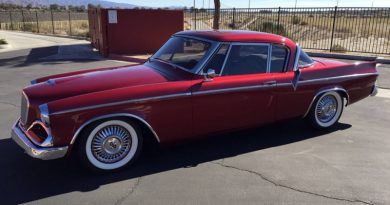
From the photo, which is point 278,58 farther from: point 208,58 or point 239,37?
point 208,58

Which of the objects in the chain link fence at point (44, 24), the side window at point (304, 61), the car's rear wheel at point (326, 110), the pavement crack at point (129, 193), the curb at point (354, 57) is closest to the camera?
the pavement crack at point (129, 193)

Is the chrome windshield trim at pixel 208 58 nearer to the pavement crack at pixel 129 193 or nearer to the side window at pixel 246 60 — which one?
the side window at pixel 246 60

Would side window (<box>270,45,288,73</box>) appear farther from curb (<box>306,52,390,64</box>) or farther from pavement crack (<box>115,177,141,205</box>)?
curb (<box>306,52,390,64</box>)

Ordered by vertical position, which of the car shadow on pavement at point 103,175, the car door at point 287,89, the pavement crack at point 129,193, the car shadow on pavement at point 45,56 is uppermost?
the car door at point 287,89

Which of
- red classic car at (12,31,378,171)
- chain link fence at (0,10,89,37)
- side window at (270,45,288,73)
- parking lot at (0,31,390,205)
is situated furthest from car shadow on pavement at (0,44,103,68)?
side window at (270,45,288,73)

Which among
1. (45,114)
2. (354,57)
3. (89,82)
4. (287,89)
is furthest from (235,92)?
(354,57)

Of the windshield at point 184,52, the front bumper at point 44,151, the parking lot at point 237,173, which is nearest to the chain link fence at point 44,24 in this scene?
the windshield at point 184,52

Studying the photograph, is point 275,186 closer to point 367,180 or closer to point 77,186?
point 367,180

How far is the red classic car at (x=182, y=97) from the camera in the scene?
13.4 ft

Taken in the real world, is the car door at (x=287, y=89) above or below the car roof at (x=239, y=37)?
below

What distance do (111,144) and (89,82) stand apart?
0.80 metres

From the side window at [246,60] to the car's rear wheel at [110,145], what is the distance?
142cm

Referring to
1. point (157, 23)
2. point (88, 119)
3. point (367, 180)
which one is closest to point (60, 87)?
point (88, 119)

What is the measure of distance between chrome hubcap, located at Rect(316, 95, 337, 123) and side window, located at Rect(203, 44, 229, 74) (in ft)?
6.01
